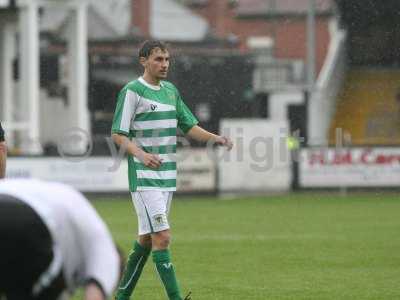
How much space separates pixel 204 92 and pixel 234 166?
1198 centimetres

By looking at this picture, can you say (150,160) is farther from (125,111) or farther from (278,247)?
(278,247)

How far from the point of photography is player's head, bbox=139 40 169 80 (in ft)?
31.6

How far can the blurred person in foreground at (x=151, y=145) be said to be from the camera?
9.63 meters

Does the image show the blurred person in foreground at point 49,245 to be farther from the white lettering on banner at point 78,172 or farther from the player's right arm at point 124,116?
the white lettering on banner at point 78,172

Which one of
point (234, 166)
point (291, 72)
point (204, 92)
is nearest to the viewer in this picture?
point (234, 166)

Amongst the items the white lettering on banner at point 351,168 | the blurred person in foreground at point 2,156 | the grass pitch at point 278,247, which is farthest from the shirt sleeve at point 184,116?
the white lettering on banner at point 351,168

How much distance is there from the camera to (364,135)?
42844mm

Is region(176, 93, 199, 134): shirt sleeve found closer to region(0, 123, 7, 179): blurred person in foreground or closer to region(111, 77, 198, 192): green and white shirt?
region(111, 77, 198, 192): green and white shirt

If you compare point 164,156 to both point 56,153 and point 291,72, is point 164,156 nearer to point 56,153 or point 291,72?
point 56,153

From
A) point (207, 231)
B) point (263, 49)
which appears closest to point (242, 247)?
point (207, 231)

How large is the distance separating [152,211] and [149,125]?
66 cm

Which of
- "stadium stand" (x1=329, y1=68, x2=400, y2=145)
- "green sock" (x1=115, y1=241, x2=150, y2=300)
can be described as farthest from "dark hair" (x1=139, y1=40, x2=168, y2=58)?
"stadium stand" (x1=329, y1=68, x2=400, y2=145)

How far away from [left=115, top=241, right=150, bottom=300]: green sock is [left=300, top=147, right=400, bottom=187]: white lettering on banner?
18.9 metres

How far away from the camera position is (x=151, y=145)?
9703 mm
